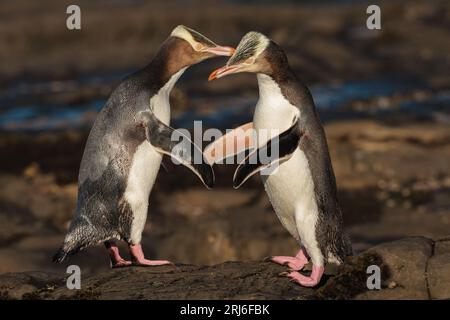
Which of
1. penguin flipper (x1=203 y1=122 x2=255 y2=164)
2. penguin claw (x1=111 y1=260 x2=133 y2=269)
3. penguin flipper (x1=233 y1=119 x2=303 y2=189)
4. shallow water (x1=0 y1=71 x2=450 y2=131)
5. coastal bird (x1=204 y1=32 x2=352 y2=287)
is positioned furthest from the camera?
shallow water (x1=0 y1=71 x2=450 y2=131)

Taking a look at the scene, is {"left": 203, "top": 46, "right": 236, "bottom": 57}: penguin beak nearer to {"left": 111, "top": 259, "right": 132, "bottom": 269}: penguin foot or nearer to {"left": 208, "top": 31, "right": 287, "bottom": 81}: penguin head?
{"left": 208, "top": 31, "right": 287, "bottom": 81}: penguin head

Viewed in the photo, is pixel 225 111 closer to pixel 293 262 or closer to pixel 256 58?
pixel 293 262

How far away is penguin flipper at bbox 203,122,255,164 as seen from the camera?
26.1ft

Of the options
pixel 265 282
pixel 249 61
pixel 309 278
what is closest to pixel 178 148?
pixel 249 61

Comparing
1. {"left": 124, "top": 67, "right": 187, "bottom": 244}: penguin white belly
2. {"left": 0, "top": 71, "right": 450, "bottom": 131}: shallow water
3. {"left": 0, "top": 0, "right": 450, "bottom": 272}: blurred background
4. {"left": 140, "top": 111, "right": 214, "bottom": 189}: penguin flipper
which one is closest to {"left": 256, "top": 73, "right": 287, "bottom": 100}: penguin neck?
{"left": 140, "top": 111, "right": 214, "bottom": 189}: penguin flipper

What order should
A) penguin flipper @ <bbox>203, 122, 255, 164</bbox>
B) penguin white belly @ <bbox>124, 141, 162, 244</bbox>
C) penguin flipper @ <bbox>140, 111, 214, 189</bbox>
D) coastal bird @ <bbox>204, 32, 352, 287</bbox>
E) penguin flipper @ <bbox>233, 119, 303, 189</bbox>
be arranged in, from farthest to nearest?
penguin flipper @ <bbox>203, 122, 255, 164</bbox> → penguin white belly @ <bbox>124, 141, 162, 244</bbox> → penguin flipper @ <bbox>140, 111, 214, 189</bbox> → coastal bird @ <bbox>204, 32, 352, 287</bbox> → penguin flipper @ <bbox>233, 119, 303, 189</bbox>

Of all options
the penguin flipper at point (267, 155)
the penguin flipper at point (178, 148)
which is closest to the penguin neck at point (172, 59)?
the penguin flipper at point (178, 148)

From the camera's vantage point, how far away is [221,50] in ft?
26.2

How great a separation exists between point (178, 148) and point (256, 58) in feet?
3.07

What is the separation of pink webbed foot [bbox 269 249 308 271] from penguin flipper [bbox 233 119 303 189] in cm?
90

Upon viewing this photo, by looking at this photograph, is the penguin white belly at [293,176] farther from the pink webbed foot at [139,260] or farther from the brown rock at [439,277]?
the pink webbed foot at [139,260]

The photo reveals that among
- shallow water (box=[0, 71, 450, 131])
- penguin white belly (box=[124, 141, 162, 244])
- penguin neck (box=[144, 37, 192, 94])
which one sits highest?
penguin neck (box=[144, 37, 192, 94])

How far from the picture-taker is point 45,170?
Answer: 642 inches
